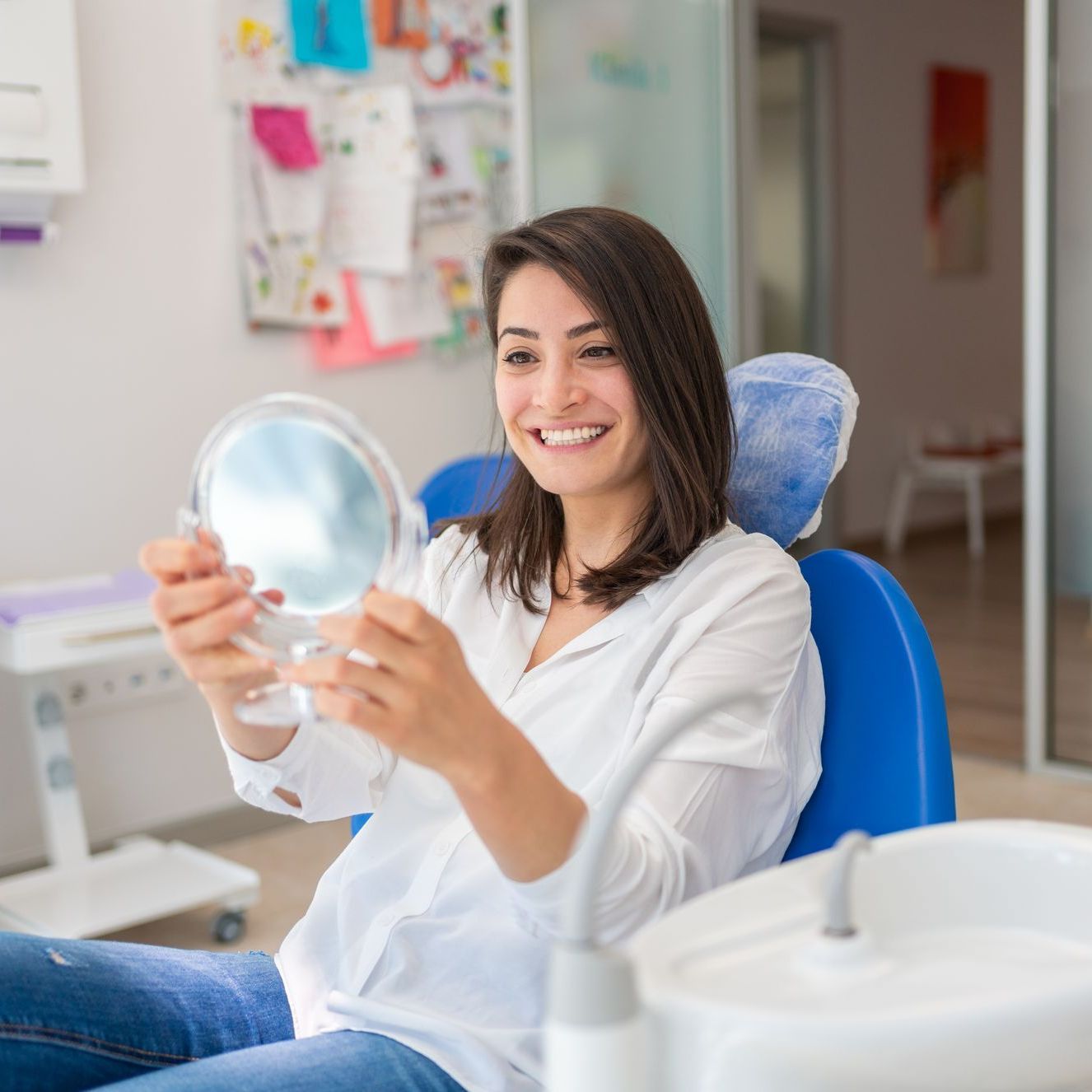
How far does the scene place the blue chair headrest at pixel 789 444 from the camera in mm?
1316

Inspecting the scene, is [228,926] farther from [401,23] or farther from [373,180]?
[401,23]

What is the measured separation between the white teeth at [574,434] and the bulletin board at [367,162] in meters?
1.85

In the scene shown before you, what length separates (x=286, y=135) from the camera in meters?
2.96

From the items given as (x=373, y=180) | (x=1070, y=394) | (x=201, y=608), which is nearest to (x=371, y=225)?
(x=373, y=180)

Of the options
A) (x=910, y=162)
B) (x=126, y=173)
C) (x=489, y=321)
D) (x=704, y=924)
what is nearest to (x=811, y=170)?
(x=910, y=162)

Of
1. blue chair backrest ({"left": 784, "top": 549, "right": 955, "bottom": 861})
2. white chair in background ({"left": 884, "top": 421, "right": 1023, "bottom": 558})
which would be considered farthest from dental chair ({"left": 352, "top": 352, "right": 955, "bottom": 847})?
white chair in background ({"left": 884, "top": 421, "right": 1023, "bottom": 558})

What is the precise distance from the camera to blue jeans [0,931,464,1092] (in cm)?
98

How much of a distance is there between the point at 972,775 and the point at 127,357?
200cm

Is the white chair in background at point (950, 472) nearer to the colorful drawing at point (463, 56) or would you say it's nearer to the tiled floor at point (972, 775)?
the tiled floor at point (972, 775)

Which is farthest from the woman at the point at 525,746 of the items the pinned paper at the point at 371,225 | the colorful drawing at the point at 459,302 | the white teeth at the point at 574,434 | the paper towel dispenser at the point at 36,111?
the colorful drawing at the point at 459,302

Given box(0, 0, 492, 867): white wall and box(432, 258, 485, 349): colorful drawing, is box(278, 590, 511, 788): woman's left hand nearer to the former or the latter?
box(0, 0, 492, 867): white wall

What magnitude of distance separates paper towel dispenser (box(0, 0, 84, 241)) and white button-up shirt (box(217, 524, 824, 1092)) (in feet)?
5.34

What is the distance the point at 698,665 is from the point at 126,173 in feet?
6.89

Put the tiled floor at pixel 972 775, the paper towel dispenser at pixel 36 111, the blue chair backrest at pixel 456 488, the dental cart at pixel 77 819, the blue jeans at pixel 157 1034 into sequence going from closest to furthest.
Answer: the blue jeans at pixel 157 1034 < the blue chair backrest at pixel 456 488 < the dental cart at pixel 77 819 < the paper towel dispenser at pixel 36 111 < the tiled floor at pixel 972 775
